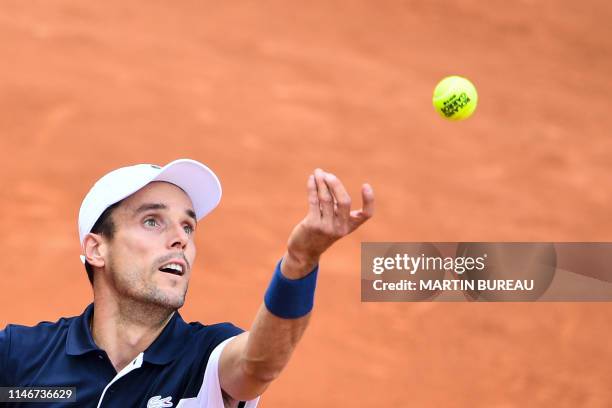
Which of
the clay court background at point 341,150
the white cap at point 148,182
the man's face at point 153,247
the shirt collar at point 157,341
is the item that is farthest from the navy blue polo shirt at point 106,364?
the clay court background at point 341,150

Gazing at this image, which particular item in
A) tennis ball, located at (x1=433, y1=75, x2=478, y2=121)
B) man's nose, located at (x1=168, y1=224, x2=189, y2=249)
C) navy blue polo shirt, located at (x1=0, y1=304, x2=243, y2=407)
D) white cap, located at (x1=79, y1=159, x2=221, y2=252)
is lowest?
navy blue polo shirt, located at (x1=0, y1=304, x2=243, y2=407)

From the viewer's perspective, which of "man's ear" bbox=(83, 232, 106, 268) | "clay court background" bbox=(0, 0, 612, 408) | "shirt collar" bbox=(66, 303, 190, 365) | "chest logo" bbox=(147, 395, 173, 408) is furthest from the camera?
"clay court background" bbox=(0, 0, 612, 408)

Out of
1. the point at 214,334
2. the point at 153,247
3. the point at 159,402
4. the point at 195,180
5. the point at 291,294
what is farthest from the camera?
the point at 195,180

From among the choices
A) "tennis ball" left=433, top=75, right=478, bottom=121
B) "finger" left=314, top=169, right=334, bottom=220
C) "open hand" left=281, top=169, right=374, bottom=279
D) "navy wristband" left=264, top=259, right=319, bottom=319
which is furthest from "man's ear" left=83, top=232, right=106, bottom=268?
"tennis ball" left=433, top=75, right=478, bottom=121

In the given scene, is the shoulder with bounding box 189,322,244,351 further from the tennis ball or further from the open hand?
the tennis ball

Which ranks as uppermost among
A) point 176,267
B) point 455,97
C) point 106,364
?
point 455,97

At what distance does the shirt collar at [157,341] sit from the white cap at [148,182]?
34cm

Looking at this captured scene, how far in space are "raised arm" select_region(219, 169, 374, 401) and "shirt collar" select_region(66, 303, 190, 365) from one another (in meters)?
0.23

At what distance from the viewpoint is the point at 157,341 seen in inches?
132

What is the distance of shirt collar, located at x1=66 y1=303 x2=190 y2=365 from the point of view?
330cm

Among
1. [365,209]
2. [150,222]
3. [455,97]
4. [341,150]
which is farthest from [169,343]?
[341,150]

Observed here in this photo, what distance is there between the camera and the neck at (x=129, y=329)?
3.40 m

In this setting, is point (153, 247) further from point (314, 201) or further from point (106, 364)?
point (314, 201)

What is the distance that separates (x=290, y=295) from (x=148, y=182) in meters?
0.84
